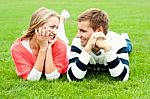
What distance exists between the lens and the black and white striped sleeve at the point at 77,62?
4898 mm

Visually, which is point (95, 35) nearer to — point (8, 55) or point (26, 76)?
point (26, 76)

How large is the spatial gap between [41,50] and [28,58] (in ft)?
1.08

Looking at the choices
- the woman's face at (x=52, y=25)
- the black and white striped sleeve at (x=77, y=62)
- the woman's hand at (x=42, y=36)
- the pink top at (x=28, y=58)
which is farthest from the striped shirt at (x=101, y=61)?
the woman's hand at (x=42, y=36)

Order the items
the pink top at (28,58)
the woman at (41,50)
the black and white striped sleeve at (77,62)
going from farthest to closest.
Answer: the pink top at (28,58)
the woman at (41,50)
the black and white striped sleeve at (77,62)

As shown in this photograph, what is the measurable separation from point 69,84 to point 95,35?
647 millimetres

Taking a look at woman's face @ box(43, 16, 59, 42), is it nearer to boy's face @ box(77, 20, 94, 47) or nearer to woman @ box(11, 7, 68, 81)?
woman @ box(11, 7, 68, 81)

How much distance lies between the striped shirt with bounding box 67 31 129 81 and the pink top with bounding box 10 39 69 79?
0.48ft

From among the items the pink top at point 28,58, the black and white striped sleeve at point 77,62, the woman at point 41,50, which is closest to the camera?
the black and white striped sleeve at point 77,62

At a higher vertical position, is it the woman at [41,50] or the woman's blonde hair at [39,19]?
the woman's blonde hair at [39,19]

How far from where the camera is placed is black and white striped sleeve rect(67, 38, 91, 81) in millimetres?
4898

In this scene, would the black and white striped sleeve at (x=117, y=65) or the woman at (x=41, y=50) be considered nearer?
the black and white striped sleeve at (x=117, y=65)

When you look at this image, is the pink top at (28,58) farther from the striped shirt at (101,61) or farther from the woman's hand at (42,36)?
the woman's hand at (42,36)

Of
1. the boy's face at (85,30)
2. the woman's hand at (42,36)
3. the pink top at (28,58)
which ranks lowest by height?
the pink top at (28,58)

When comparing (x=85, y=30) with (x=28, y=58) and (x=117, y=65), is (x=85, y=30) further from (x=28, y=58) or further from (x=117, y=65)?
(x=28, y=58)
